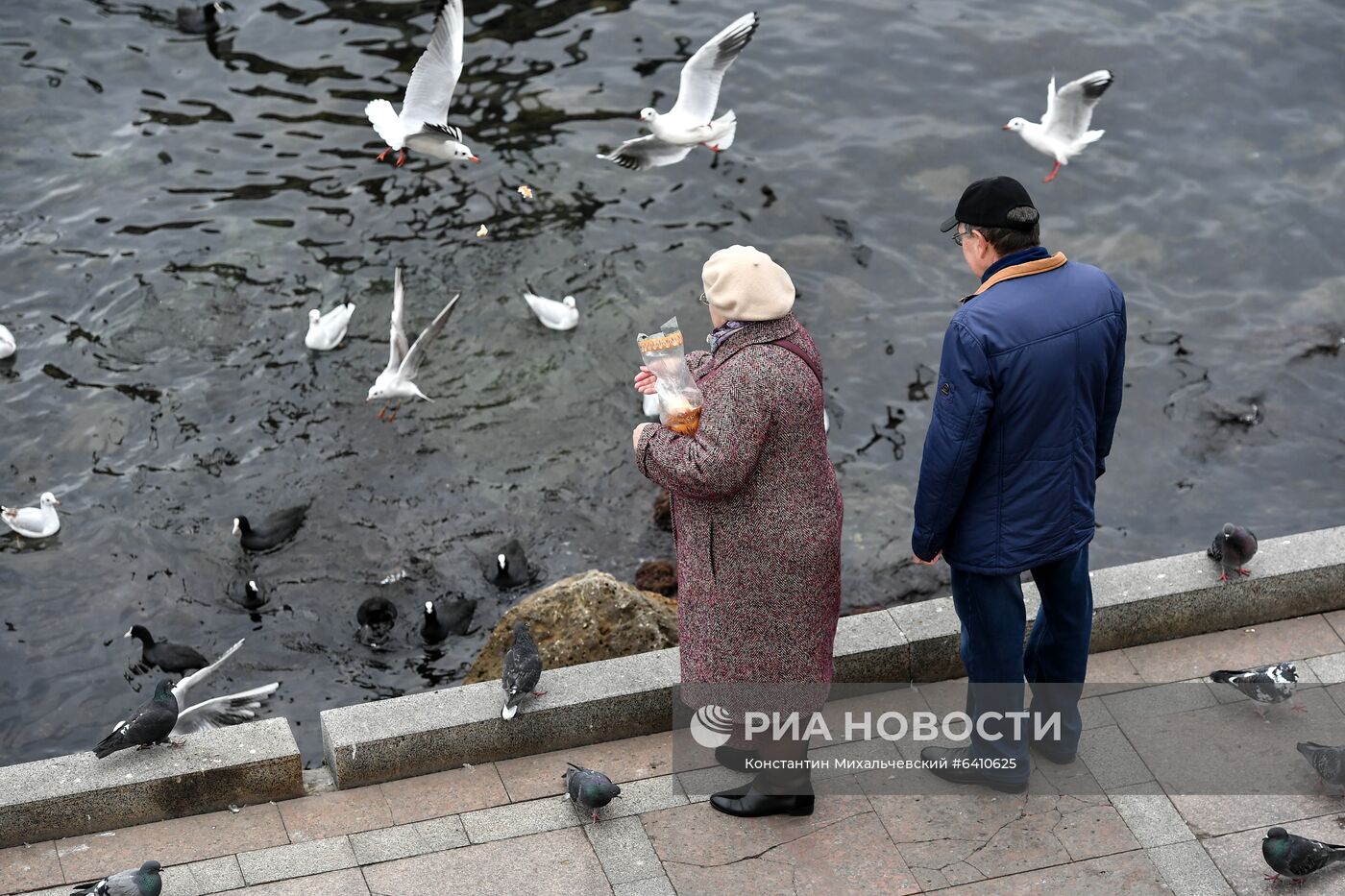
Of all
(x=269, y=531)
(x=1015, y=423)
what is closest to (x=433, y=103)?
(x=269, y=531)

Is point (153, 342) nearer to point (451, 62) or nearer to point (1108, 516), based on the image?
point (451, 62)

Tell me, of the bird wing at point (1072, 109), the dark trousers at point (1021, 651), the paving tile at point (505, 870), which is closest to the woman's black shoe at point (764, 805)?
the paving tile at point (505, 870)

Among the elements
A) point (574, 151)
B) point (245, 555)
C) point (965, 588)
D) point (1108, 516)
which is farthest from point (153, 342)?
point (965, 588)

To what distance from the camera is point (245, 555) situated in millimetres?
10164

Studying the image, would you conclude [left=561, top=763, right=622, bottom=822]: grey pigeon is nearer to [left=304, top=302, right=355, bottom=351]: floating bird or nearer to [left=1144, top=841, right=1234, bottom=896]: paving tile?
[left=1144, top=841, right=1234, bottom=896]: paving tile

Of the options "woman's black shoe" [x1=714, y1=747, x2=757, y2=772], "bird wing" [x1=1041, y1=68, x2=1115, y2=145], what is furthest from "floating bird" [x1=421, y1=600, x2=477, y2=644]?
"bird wing" [x1=1041, y1=68, x2=1115, y2=145]

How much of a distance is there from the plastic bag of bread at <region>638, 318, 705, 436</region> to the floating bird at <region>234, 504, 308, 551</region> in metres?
6.04

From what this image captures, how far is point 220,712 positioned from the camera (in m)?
7.87

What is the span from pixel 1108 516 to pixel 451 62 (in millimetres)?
5755

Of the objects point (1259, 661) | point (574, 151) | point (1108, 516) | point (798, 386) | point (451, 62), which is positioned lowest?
point (1108, 516)

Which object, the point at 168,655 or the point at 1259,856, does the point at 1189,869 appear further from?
the point at 168,655

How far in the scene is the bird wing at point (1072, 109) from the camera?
12.1 metres

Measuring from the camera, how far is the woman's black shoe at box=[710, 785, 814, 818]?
17.9 feet

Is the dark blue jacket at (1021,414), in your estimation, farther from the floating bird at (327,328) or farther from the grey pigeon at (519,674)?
the floating bird at (327,328)
